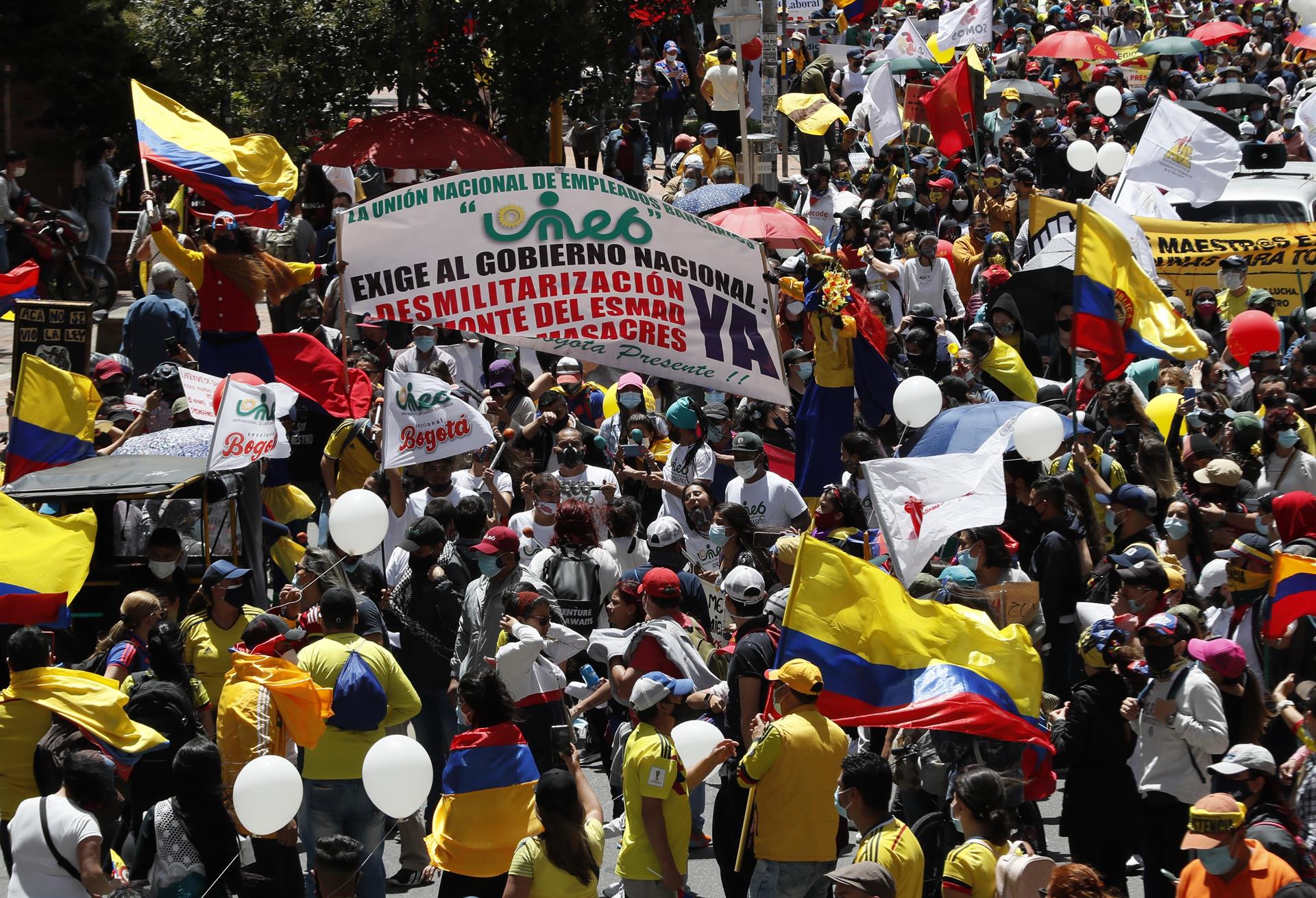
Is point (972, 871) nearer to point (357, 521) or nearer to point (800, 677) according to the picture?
point (800, 677)

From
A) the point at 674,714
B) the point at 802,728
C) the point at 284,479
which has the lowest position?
the point at 284,479

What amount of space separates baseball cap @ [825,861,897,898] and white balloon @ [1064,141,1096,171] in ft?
46.7

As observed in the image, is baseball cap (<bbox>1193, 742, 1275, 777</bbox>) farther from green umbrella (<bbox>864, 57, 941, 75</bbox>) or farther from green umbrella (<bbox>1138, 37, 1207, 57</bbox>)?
green umbrella (<bbox>1138, 37, 1207, 57</bbox>)

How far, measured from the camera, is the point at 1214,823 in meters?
6.00

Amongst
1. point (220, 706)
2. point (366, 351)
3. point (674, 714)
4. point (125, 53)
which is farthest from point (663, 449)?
point (125, 53)

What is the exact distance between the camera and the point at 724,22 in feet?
66.2

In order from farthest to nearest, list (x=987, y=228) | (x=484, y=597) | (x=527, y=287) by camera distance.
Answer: (x=987, y=228) < (x=527, y=287) < (x=484, y=597)

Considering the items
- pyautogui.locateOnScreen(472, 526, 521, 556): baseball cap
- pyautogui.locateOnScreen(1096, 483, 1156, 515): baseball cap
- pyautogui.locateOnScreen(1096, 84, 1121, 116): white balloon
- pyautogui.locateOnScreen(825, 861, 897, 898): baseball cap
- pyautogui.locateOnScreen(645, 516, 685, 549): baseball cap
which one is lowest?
pyautogui.locateOnScreen(1096, 84, 1121, 116): white balloon

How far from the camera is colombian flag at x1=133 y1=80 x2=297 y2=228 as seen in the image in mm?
13055

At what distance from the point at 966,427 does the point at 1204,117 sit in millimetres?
11007

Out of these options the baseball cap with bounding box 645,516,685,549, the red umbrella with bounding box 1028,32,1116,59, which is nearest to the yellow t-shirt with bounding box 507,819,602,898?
the baseball cap with bounding box 645,516,685,549

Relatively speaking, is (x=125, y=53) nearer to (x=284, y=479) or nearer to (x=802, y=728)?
(x=284, y=479)

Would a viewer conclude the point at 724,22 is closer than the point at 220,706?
No

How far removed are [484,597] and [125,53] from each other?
13.4m
